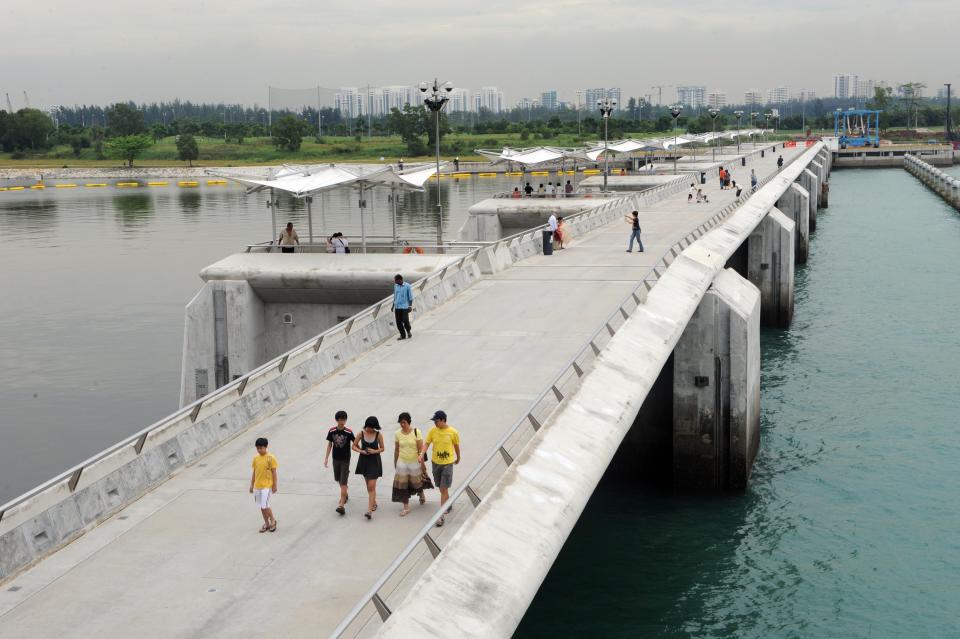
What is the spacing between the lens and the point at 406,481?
43.5ft

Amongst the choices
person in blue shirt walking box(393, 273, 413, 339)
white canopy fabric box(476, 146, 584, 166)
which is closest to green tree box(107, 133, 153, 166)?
white canopy fabric box(476, 146, 584, 166)

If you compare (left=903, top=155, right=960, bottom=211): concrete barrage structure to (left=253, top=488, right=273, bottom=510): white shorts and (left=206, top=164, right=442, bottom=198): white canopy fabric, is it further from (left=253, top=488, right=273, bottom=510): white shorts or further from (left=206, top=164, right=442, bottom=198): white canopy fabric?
(left=253, top=488, right=273, bottom=510): white shorts

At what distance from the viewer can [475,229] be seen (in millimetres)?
58156

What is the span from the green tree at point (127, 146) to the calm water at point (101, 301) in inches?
2234

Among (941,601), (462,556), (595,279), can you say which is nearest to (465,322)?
(595,279)

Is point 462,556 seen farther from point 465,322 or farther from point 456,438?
point 465,322

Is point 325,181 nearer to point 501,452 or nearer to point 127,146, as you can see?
point 501,452

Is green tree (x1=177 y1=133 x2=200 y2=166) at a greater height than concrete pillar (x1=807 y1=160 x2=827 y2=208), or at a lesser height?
greater

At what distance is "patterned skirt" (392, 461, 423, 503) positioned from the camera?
13.2 m

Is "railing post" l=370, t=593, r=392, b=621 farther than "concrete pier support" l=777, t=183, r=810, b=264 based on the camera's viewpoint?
No

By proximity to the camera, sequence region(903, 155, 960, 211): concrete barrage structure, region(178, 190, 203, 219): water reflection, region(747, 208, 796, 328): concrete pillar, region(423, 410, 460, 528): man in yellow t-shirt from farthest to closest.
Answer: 1. region(178, 190, 203, 219): water reflection
2. region(903, 155, 960, 211): concrete barrage structure
3. region(747, 208, 796, 328): concrete pillar
4. region(423, 410, 460, 528): man in yellow t-shirt

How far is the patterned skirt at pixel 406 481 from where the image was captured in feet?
43.3

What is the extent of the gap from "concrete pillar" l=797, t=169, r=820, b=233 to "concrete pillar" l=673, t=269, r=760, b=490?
5591 centimetres

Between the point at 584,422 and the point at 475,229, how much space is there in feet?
142
